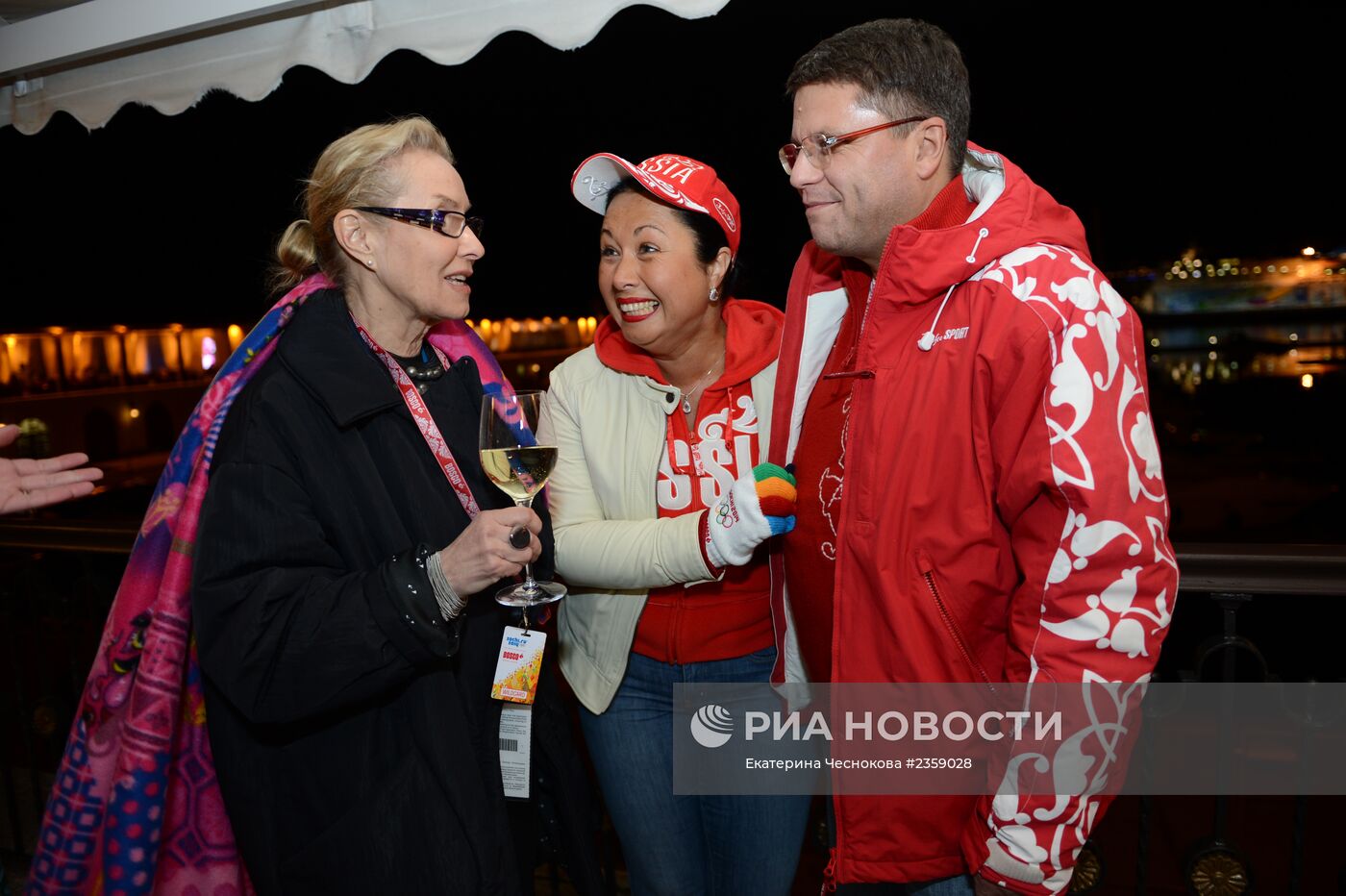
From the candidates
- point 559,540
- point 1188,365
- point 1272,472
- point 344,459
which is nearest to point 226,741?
point 344,459

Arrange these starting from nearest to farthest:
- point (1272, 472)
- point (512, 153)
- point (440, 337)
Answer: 1. point (440, 337)
2. point (512, 153)
3. point (1272, 472)

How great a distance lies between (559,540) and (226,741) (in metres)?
0.80

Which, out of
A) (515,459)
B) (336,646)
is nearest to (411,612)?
(336,646)

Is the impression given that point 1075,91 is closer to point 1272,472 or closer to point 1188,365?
point 1272,472

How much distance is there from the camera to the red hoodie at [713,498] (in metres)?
2.08

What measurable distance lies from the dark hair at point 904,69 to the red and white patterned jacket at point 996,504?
0.16m

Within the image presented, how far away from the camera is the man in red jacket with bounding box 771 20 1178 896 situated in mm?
1281

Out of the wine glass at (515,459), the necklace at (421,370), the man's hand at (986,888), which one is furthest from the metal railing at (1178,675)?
the necklace at (421,370)

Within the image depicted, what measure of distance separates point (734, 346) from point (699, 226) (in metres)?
0.32

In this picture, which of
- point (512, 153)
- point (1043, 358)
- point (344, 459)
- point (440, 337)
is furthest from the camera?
point (512, 153)

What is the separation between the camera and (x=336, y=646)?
55.4 inches

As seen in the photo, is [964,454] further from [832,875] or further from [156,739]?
[156,739]

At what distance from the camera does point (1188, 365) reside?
206 feet

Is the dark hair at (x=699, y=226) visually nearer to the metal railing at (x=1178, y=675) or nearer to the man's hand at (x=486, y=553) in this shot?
the man's hand at (x=486, y=553)
